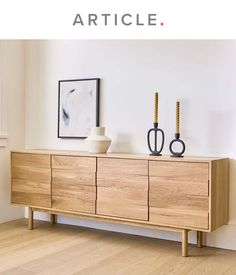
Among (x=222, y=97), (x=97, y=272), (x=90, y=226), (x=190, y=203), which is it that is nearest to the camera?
(x=97, y=272)

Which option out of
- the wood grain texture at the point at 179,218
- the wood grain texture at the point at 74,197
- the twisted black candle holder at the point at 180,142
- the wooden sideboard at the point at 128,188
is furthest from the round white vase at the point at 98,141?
the wood grain texture at the point at 179,218

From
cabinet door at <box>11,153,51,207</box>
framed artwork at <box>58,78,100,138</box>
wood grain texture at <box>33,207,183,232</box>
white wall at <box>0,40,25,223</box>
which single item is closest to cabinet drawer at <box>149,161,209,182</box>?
wood grain texture at <box>33,207,183,232</box>

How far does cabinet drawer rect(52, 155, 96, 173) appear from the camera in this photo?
3400 mm

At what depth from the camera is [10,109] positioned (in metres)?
4.16

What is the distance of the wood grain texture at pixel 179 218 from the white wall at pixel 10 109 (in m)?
1.71

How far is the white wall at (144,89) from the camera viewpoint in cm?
324

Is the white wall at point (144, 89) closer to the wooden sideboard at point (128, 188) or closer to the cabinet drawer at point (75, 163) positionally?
the wooden sideboard at point (128, 188)

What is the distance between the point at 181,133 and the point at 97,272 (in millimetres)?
1357

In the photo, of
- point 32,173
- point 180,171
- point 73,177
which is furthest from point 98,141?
point 180,171

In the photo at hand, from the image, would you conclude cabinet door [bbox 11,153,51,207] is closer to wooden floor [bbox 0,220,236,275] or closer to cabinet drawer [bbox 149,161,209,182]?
wooden floor [bbox 0,220,236,275]

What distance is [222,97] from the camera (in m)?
3.23

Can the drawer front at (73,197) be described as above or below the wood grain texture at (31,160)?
below

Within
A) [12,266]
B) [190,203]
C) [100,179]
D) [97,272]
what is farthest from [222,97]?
[12,266]
